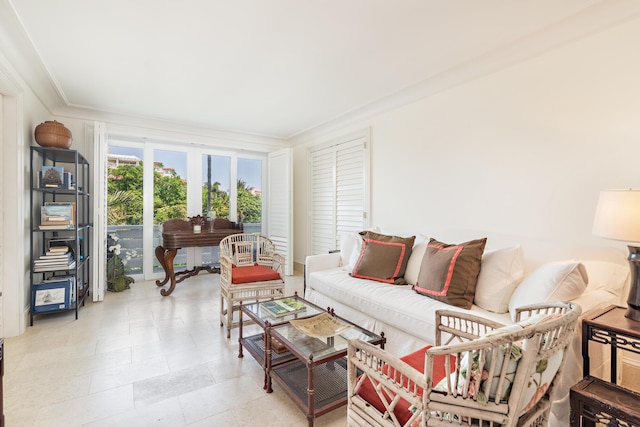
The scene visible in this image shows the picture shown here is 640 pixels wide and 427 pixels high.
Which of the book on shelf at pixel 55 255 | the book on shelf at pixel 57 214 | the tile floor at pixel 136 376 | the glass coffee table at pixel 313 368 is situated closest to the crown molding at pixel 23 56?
the book on shelf at pixel 57 214

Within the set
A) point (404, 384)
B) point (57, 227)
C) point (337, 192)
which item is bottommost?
point (404, 384)

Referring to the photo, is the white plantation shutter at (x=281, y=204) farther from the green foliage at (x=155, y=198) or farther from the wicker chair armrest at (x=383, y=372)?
the wicker chair armrest at (x=383, y=372)

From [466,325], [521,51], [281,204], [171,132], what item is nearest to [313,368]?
[466,325]

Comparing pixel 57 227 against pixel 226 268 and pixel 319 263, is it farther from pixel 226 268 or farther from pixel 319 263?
pixel 319 263

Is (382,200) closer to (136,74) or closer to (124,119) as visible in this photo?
(136,74)

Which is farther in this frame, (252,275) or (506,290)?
(252,275)

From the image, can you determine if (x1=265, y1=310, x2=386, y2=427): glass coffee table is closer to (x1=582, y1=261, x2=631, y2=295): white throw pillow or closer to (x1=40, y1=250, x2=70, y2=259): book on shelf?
(x1=582, y1=261, x2=631, y2=295): white throw pillow

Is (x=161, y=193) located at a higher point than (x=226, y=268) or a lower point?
higher

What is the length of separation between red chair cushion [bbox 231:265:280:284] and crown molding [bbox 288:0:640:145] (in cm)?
231

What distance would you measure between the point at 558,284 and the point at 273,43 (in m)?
2.55

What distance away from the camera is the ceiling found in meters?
2.00

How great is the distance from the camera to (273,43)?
7.89 ft

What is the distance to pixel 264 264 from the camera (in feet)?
10.9

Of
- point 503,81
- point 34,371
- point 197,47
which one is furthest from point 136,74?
point 503,81
